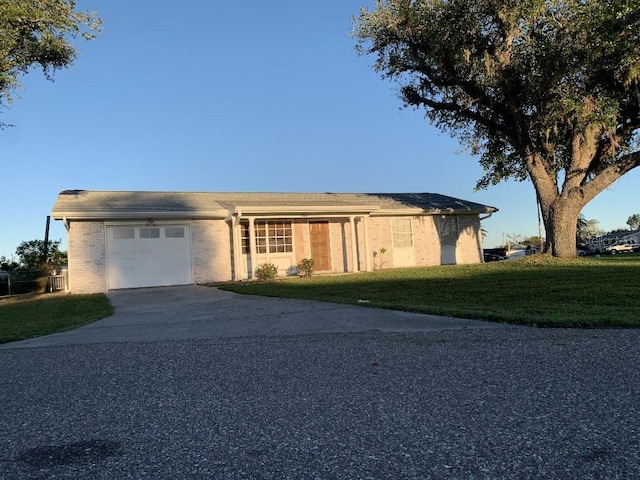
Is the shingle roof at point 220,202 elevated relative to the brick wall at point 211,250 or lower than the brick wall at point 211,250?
elevated

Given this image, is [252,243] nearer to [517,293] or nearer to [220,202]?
[220,202]

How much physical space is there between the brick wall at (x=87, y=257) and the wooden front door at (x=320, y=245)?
7644mm

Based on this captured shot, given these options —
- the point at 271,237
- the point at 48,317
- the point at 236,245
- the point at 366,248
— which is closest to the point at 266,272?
the point at 236,245

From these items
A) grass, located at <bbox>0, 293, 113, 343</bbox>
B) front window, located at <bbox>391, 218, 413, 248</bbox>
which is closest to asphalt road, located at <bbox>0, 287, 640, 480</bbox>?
grass, located at <bbox>0, 293, 113, 343</bbox>

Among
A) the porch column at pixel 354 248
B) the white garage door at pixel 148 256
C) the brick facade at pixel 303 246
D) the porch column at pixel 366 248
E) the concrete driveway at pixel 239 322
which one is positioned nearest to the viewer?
the concrete driveway at pixel 239 322

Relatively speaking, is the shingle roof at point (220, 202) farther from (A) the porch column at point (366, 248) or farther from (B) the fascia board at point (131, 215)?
(A) the porch column at point (366, 248)

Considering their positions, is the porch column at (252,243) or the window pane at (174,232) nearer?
the window pane at (174,232)

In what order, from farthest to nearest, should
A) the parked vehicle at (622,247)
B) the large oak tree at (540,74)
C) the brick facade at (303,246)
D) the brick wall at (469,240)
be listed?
the parked vehicle at (622,247), the brick wall at (469,240), the brick facade at (303,246), the large oak tree at (540,74)

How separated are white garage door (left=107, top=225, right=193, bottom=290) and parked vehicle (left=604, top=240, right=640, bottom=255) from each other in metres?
40.3

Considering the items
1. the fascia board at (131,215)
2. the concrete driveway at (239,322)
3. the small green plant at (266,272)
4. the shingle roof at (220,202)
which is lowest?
the concrete driveway at (239,322)

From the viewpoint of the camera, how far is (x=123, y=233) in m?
17.0

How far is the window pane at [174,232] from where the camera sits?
17609 mm

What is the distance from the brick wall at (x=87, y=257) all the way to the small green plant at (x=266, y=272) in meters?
5.06

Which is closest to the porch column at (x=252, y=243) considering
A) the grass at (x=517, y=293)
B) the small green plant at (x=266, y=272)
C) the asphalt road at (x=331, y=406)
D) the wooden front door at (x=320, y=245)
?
the small green plant at (x=266, y=272)
